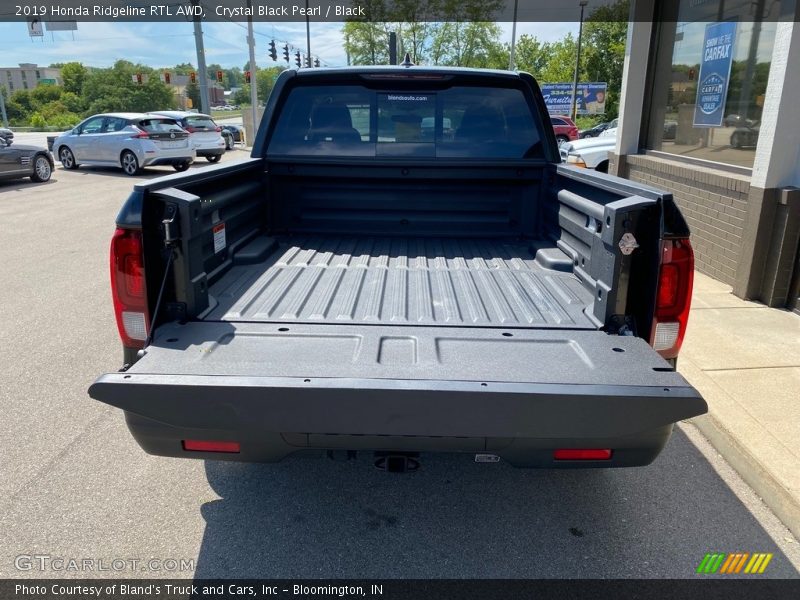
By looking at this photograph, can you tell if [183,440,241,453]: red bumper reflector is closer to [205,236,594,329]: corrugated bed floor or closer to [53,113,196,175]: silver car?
[205,236,594,329]: corrugated bed floor

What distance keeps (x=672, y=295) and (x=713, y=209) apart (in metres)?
4.83

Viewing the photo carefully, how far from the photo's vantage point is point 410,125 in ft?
14.0

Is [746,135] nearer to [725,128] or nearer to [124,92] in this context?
[725,128]

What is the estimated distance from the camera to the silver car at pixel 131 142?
682 inches

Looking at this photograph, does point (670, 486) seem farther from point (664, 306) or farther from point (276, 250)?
point (276, 250)

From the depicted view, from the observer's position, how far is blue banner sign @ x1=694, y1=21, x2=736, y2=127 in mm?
6996

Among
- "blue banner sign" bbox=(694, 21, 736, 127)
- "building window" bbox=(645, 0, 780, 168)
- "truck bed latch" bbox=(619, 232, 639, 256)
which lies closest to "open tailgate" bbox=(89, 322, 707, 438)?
"truck bed latch" bbox=(619, 232, 639, 256)

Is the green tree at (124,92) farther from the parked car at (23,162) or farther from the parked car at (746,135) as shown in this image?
the parked car at (746,135)

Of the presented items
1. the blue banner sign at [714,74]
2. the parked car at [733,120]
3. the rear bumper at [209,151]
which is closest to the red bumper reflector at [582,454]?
the parked car at [733,120]

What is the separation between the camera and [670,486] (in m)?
3.23

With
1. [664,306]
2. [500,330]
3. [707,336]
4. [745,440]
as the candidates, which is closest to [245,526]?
[500,330]

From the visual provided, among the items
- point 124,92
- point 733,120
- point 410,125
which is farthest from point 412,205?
point 124,92

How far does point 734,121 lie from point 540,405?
20.9 ft

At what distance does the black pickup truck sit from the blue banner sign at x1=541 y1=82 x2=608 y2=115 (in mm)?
41160
